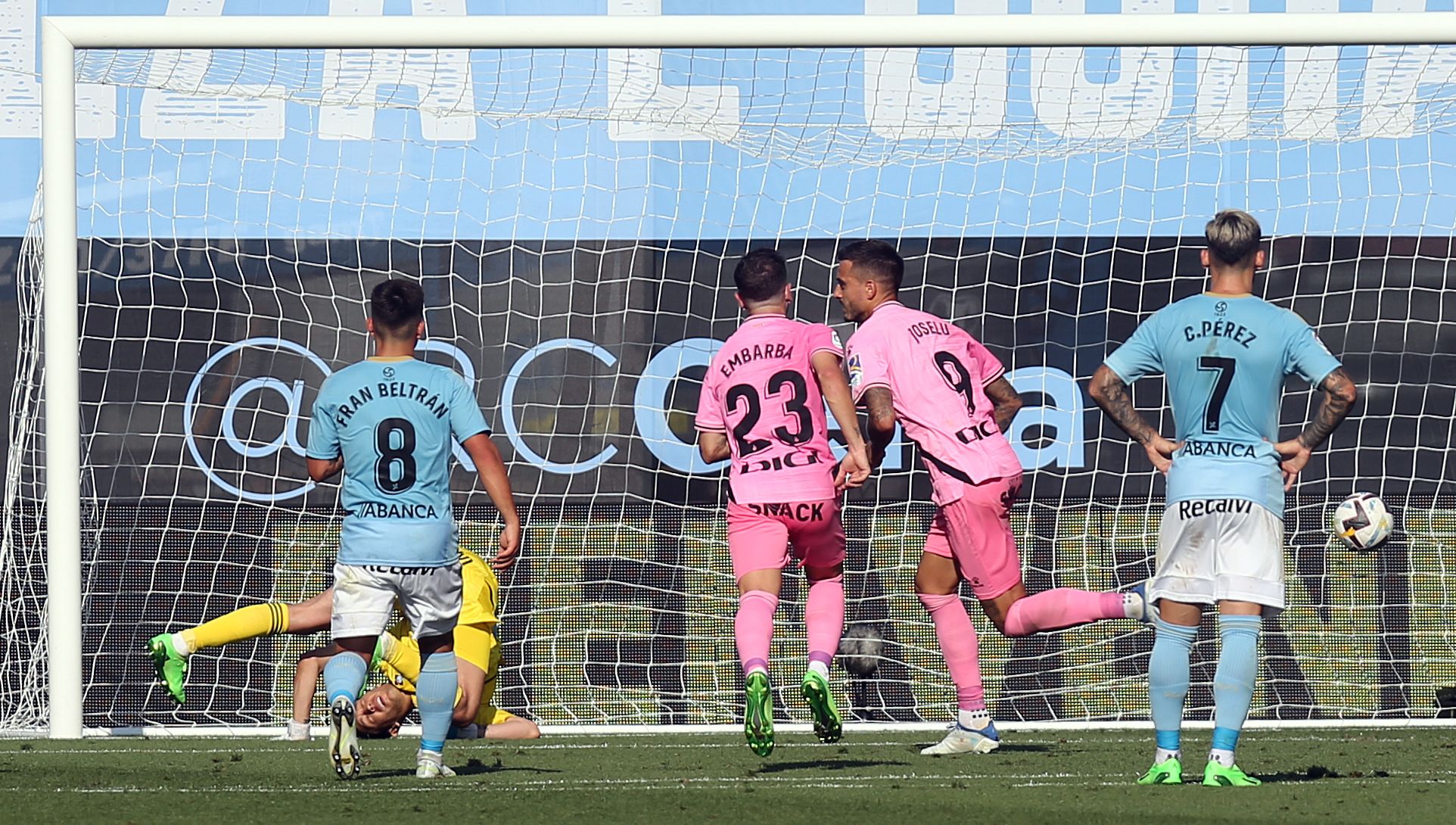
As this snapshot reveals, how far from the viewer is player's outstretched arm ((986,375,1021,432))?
5.85 meters

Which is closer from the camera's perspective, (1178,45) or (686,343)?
(1178,45)

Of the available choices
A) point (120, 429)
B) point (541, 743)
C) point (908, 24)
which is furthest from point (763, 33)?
point (120, 429)

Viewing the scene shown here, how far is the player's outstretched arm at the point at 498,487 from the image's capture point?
196 inches

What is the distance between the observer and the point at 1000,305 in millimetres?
9641

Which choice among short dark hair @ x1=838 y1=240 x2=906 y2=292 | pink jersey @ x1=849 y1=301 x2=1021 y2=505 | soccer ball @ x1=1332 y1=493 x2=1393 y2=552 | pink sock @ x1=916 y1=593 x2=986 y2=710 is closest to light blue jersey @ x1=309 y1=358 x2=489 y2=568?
pink jersey @ x1=849 y1=301 x2=1021 y2=505

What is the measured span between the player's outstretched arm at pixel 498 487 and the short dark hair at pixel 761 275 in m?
1.11

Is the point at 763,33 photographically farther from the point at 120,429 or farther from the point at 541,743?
the point at 120,429

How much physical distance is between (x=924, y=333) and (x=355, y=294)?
4.47 m

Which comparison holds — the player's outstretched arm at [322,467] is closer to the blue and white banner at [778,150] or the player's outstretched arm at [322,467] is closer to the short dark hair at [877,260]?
the short dark hair at [877,260]

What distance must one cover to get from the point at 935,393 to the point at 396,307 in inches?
64.8

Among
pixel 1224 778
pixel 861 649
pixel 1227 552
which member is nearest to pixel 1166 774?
pixel 1224 778

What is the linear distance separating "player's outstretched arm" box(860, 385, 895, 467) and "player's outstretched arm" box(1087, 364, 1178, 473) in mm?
888

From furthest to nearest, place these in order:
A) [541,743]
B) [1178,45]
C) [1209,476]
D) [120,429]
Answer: [120,429] → [1178,45] → [541,743] → [1209,476]

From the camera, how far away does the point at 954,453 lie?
566 cm
